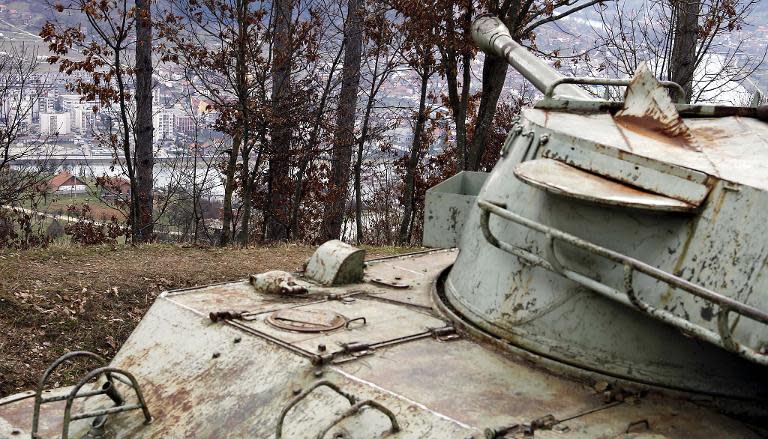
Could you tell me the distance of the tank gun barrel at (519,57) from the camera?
6930 mm

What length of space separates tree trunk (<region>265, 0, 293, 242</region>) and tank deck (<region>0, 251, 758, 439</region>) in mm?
9991

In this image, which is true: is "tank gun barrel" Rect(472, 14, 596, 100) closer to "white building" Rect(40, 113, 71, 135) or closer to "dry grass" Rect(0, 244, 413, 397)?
"dry grass" Rect(0, 244, 413, 397)

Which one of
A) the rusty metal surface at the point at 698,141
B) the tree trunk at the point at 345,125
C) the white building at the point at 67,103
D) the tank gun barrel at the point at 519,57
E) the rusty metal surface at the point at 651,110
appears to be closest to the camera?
the rusty metal surface at the point at 698,141

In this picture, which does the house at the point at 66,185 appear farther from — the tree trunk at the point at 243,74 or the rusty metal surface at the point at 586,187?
the rusty metal surface at the point at 586,187

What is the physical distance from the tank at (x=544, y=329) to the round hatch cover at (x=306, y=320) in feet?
0.05

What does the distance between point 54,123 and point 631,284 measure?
1785 centimetres

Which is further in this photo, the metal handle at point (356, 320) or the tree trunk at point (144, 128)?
the tree trunk at point (144, 128)

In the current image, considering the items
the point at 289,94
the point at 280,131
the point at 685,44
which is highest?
the point at 685,44

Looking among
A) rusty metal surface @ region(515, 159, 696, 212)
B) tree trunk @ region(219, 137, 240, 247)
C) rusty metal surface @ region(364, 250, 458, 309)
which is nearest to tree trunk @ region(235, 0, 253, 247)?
tree trunk @ region(219, 137, 240, 247)

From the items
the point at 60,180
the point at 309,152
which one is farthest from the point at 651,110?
the point at 60,180

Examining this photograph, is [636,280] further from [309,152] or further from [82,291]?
[309,152]

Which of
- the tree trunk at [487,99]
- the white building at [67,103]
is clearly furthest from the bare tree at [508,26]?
the white building at [67,103]

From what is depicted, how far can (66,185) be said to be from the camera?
67.8 feet

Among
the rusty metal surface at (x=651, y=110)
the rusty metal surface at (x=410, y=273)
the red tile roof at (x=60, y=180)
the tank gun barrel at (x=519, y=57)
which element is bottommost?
the red tile roof at (x=60, y=180)
